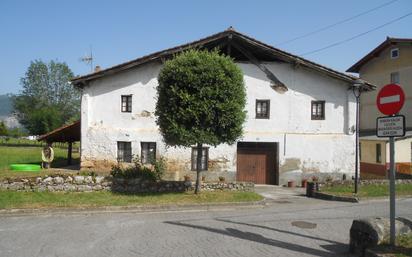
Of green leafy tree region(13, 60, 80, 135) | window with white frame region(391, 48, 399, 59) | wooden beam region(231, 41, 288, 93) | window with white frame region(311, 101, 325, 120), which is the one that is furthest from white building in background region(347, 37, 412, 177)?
green leafy tree region(13, 60, 80, 135)

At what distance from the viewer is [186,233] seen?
1042 cm

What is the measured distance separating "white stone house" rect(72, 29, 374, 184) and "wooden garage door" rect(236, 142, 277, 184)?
60mm

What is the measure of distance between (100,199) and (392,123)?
10.8m

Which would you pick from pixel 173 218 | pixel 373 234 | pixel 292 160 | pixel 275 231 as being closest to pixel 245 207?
pixel 173 218

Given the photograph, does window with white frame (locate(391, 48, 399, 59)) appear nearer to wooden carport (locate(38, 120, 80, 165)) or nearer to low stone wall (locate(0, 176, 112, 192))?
wooden carport (locate(38, 120, 80, 165))

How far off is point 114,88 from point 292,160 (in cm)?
1125

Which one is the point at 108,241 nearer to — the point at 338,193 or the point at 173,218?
the point at 173,218

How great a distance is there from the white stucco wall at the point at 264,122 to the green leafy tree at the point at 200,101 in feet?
22.7

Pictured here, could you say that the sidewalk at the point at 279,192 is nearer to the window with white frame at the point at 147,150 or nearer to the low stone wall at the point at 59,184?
the window with white frame at the point at 147,150

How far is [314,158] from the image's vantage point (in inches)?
942

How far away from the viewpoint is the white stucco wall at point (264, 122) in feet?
74.1

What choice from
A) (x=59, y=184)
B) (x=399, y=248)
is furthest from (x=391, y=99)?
(x=59, y=184)

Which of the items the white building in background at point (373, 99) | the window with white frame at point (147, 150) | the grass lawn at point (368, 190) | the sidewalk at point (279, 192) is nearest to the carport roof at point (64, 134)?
the window with white frame at point (147, 150)

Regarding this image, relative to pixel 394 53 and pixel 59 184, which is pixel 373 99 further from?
pixel 59 184
